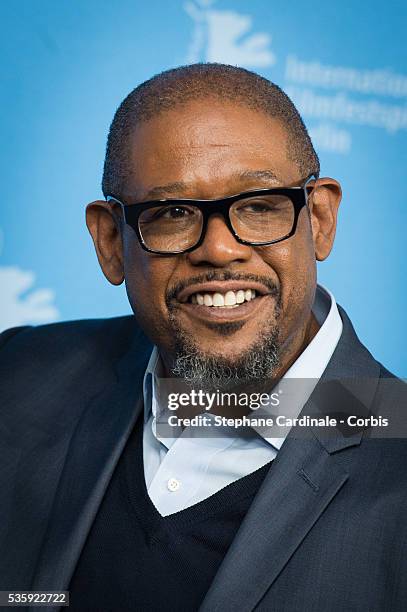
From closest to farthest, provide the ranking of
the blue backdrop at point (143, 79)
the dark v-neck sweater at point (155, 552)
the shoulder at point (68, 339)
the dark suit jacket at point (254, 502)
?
the dark suit jacket at point (254, 502)
the dark v-neck sweater at point (155, 552)
the shoulder at point (68, 339)
the blue backdrop at point (143, 79)

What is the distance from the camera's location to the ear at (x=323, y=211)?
5.46 ft

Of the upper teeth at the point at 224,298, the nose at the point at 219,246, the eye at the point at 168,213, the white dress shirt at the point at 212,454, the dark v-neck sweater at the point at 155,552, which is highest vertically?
the eye at the point at 168,213

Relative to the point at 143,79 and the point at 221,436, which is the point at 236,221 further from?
the point at 143,79

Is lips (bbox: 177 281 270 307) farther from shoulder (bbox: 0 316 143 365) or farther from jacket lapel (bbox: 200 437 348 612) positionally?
shoulder (bbox: 0 316 143 365)

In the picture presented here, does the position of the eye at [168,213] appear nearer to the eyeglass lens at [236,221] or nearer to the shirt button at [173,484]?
the eyeglass lens at [236,221]

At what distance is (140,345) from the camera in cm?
193

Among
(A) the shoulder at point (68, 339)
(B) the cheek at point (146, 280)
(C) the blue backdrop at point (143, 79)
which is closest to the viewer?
(B) the cheek at point (146, 280)

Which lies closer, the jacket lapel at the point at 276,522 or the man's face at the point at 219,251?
Answer: the jacket lapel at the point at 276,522

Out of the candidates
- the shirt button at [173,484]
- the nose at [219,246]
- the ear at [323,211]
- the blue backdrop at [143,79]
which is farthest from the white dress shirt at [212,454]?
the blue backdrop at [143,79]

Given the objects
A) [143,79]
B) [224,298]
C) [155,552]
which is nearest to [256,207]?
[224,298]

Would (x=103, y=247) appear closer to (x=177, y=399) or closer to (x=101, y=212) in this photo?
(x=101, y=212)

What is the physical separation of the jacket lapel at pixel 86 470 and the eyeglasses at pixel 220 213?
35 centimetres

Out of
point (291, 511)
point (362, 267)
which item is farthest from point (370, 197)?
point (291, 511)

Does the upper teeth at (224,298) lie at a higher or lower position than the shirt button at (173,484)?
higher
